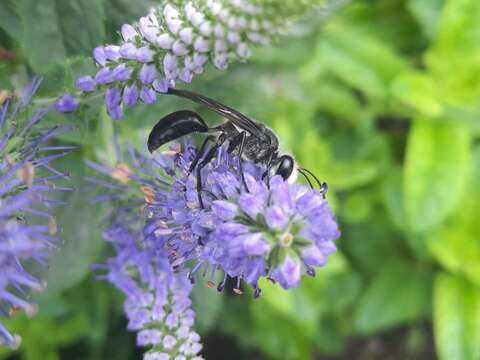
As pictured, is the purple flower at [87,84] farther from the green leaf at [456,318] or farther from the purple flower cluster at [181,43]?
the green leaf at [456,318]

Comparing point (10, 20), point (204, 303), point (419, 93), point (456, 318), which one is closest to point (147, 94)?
point (10, 20)

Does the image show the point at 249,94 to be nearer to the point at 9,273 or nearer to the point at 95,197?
the point at 95,197

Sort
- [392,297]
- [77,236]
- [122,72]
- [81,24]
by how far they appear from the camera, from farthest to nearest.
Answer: [392,297], [77,236], [81,24], [122,72]

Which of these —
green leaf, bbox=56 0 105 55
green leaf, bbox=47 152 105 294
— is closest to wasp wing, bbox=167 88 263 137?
green leaf, bbox=56 0 105 55

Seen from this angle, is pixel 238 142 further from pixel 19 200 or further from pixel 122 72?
pixel 19 200

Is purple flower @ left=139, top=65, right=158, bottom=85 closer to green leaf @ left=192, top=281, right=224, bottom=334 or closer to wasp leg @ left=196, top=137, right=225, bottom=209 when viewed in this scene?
wasp leg @ left=196, top=137, right=225, bottom=209

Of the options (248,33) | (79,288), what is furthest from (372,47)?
(248,33)
